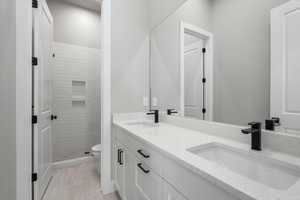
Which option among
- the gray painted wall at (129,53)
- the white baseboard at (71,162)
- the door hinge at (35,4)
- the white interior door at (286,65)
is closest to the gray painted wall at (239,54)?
the white interior door at (286,65)

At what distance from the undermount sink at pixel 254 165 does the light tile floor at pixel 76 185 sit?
1.35 meters

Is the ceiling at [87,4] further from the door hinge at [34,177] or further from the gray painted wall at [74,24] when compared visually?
the door hinge at [34,177]

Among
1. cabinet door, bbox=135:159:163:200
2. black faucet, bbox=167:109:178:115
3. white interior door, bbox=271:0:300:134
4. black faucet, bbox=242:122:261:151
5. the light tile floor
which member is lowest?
the light tile floor

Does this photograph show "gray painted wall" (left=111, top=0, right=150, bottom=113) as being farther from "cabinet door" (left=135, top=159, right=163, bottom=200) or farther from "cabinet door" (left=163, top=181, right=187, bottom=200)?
"cabinet door" (left=163, top=181, right=187, bottom=200)

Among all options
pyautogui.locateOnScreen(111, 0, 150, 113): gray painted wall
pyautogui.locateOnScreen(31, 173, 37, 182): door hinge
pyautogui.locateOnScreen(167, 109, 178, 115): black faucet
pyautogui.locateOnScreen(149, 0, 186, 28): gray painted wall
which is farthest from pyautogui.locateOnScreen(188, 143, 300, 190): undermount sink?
pyautogui.locateOnScreen(31, 173, 37, 182): door hinge

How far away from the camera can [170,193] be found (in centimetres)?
74

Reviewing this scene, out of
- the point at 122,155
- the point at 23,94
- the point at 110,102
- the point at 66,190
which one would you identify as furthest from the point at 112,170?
the point at 23,94

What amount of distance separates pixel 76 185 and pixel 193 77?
1.97 meters

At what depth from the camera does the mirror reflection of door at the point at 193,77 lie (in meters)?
1.32

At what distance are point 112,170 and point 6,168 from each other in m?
0.97

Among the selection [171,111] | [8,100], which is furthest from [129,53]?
[8,100]

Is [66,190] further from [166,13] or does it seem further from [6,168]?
[166,13]

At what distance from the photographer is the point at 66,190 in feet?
5.98

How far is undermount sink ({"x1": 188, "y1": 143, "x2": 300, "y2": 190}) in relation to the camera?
2.11ft
